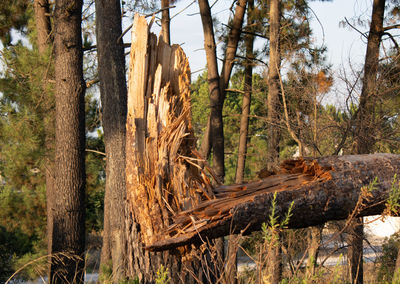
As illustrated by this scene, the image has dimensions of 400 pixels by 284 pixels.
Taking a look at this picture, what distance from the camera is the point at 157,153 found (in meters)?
3.74

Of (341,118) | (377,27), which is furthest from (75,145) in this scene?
(377,27)

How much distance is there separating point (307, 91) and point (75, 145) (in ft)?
13.1

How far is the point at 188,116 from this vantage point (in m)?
3.87

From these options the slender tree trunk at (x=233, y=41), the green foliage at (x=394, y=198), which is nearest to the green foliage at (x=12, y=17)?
the slender tree trunk at (x=233, y=41)

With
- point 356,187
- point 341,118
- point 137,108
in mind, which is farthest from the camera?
point 341,118

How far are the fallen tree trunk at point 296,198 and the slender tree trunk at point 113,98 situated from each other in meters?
2.12

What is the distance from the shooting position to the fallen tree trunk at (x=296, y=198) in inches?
129

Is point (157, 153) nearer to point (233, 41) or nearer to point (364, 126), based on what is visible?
point (364, 126)

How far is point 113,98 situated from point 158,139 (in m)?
1.97

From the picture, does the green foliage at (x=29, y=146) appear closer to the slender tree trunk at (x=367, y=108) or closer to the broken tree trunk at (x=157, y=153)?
the broken tree trunk at (x=157, y=153)

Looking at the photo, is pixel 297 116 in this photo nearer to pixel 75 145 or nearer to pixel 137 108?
pixel 75 145

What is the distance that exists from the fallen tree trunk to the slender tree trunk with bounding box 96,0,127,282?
2116 millimetres

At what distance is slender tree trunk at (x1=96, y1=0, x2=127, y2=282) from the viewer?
550 centimetres

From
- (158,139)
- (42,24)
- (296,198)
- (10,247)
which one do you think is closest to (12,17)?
(42,24)
